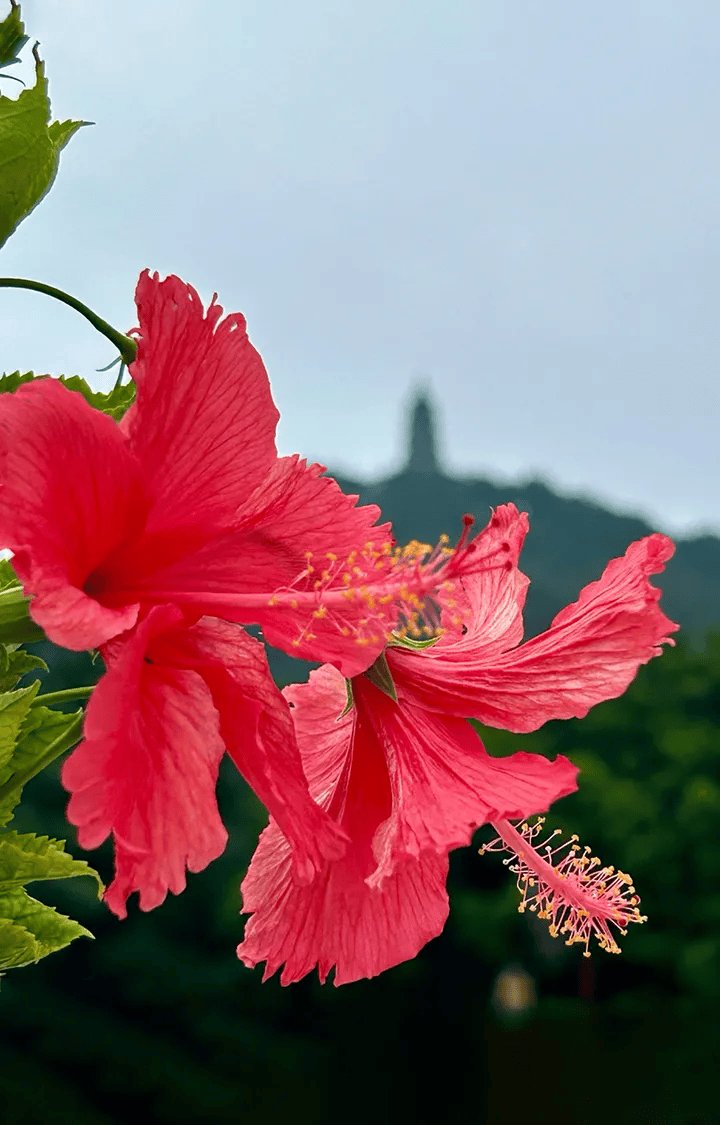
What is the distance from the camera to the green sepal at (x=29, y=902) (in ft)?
1.86

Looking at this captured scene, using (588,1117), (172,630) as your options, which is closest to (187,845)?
(172,630)

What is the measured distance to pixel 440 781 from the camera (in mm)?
489

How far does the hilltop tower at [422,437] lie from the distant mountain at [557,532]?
4793 millimetres

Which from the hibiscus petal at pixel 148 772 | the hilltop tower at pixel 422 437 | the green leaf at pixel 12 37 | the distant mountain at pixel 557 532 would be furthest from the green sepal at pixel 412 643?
the hilltop tower at pixel 422 437

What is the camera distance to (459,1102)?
13289mm

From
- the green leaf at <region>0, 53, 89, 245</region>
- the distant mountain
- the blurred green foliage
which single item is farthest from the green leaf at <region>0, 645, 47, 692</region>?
the distant mountain

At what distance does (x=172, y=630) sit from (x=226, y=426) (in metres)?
0.09

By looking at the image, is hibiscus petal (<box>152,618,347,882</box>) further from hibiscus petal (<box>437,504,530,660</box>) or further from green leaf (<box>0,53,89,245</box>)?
green leaf (<box>0,53,89,245</box>)

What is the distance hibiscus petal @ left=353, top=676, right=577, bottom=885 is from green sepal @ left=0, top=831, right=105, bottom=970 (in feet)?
0.53

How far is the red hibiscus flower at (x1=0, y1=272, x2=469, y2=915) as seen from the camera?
1.37ft

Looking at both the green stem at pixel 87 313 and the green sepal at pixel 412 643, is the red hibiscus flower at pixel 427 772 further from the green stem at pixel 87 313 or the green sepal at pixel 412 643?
the green stem at pixel 87 313

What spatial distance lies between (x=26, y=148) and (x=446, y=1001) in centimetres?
1406

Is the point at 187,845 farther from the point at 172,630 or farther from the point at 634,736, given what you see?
the point at 634,736

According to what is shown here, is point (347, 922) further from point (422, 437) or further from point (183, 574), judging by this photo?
point (422, 437)
